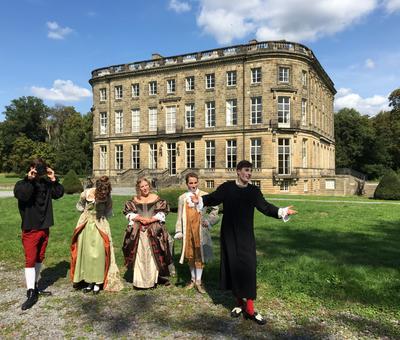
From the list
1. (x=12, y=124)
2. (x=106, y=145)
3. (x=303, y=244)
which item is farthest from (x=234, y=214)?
(x=12, y=124)

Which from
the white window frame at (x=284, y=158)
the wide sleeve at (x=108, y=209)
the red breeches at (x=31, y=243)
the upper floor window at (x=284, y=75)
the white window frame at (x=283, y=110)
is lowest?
the red breeches at (x=31, y=243)

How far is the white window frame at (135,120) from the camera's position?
3953 cm

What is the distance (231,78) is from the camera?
3453 cm

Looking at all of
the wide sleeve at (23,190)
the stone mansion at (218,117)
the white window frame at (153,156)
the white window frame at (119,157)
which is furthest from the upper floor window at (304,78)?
the wide sleeve at (23,190)

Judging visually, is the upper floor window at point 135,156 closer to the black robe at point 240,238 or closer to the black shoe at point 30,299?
the black shoe at point 30,299

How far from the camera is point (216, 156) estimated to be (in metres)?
35.2

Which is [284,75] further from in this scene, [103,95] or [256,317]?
[256,317]

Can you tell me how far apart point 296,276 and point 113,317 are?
304cm

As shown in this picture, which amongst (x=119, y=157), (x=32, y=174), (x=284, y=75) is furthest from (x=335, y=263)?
(x=119, y=157)

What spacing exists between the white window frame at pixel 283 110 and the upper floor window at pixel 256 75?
2.50 meters

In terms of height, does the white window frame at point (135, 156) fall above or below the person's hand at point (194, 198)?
above

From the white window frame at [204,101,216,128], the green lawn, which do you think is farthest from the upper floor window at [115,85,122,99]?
the green lawn

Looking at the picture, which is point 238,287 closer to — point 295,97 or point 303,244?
point 303,244

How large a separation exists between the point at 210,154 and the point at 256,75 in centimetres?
803
